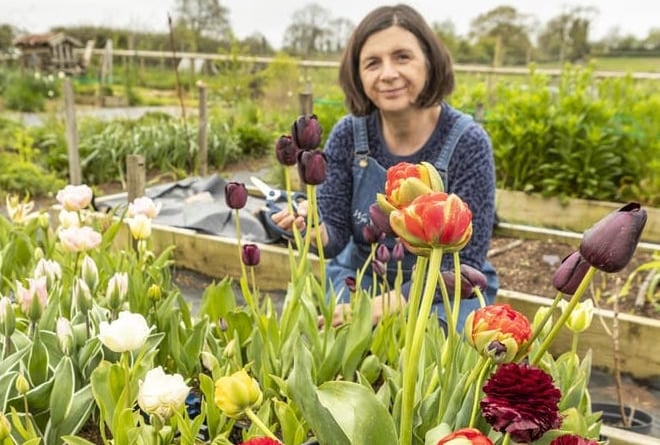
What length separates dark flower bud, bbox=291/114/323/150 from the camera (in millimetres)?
1186

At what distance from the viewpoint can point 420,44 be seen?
2061mm

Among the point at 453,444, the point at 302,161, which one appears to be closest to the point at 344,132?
the point at 302,161

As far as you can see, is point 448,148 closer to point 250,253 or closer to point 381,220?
point 250,253

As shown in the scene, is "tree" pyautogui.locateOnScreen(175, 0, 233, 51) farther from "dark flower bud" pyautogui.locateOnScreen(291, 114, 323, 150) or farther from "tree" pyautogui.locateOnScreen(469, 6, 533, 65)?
"dark flower bud" pyautogui.locateOnScreen(291, 114, 323, 150)

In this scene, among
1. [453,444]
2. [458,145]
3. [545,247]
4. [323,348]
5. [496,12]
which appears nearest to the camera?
[453,444]

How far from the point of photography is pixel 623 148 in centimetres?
441

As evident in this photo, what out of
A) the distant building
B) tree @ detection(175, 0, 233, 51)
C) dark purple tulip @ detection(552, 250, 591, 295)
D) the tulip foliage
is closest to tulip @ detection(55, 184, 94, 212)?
the tulip foliage

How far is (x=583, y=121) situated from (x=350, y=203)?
2.73 metres

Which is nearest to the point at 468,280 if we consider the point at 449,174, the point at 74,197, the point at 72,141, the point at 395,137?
the point at 74,197

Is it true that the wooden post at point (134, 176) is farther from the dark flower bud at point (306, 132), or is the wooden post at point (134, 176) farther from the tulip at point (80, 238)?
the dark flower bud at point (306, 132)

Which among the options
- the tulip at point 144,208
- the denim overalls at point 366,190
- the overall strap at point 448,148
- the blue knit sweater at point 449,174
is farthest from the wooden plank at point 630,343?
the tulip at point 144,208

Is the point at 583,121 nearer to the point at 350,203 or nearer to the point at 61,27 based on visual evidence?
the point at 350,203

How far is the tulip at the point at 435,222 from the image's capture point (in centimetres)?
61

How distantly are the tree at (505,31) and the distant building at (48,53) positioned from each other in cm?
1057
